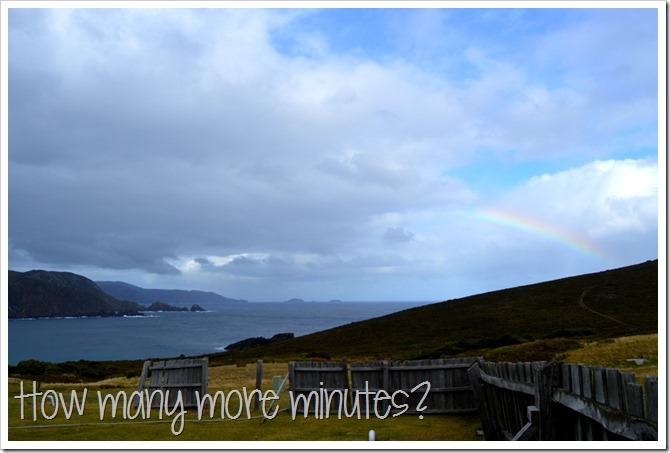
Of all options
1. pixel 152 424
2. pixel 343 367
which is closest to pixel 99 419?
pixel 152 424

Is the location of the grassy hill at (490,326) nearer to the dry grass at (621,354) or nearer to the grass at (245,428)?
the dry grass at (621,354)

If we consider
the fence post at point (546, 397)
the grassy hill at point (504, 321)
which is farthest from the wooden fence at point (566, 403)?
the grassy hill at point (504, 321)

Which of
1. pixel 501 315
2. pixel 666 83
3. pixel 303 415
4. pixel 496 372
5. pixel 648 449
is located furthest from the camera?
pixel 501 315

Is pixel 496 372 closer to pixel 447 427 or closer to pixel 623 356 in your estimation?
pixel 447 427

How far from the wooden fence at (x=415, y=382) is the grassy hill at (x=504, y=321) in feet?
86.6

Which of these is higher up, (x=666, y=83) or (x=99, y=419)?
(x=666, y=83)

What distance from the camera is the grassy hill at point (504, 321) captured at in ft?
169

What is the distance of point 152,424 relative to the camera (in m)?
15.6

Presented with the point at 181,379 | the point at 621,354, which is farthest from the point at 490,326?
the point at 181,379

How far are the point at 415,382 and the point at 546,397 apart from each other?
31.8ft

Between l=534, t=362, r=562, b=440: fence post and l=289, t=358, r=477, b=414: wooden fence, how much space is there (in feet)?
29.0

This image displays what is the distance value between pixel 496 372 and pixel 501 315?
205 ft

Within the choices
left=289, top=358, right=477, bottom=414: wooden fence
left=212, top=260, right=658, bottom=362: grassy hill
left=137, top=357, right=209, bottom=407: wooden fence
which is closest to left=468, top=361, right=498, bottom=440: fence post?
left=289, top=358, right=477, bottom=414: wooden fence

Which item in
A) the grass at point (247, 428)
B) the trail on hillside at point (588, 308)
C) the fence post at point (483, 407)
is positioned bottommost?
the grass at point (247, 428)
